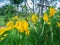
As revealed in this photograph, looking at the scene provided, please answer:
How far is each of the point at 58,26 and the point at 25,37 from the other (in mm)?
266

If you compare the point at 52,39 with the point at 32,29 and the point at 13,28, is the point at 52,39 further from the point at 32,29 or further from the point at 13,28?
the point at 13,28

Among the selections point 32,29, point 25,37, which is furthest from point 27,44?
point 32,29

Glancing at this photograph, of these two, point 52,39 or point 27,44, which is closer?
point 27,44

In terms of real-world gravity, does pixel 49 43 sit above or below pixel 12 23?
below

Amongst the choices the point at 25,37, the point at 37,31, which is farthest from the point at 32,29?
the point at 25,37

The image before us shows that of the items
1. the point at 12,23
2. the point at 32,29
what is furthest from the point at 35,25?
the point at 12,23

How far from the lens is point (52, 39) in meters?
1.67

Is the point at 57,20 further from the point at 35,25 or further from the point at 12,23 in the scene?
the point at 12,23

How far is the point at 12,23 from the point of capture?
5.43ft

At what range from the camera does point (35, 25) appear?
1739 mm

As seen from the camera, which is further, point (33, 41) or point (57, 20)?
point (57, 20)

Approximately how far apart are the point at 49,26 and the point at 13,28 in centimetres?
25

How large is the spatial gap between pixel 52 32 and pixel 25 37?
20 cm

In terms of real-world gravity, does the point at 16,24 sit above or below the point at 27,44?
above
